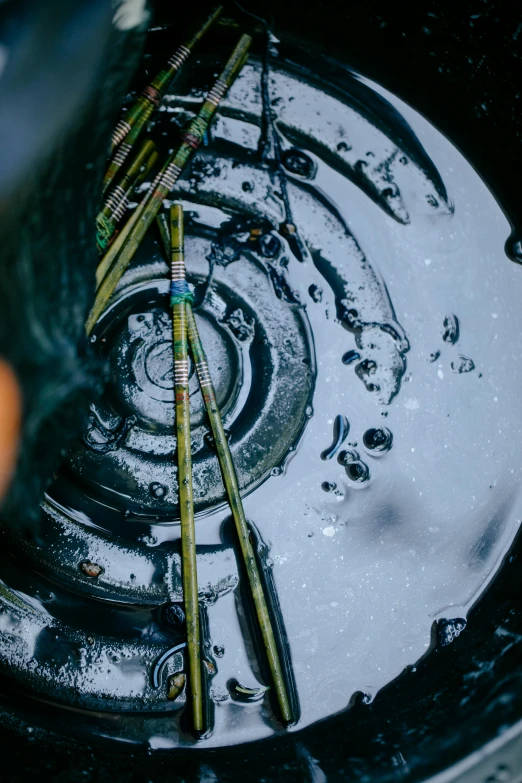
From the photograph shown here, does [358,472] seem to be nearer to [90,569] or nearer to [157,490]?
[157,490]

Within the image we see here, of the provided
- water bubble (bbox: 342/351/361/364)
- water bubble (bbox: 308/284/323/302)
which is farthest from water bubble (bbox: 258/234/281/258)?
water bubble (bbox: 342/351/361/364)

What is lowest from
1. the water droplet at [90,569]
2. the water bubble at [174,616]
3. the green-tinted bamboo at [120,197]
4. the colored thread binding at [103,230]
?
the water bubble at [174,616]

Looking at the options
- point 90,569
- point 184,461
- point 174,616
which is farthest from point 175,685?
point 184,461

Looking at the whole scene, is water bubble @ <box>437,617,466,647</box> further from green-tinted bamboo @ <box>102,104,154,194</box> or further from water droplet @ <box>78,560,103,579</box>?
green-tinted bamboo @ <box>102,104,154,194</box>

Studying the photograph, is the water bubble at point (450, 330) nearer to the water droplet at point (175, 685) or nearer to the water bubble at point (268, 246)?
the water bubble at point (268, 246)

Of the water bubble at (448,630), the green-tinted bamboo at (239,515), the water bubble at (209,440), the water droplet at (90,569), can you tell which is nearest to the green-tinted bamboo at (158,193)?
the green-tinted bamboo at (239,515)

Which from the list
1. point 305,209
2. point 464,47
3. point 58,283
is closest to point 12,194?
point 58,283

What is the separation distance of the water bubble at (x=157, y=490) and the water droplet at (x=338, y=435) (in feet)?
0.83

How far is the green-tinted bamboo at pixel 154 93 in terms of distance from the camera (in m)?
0.96

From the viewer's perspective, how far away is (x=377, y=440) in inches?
38.8

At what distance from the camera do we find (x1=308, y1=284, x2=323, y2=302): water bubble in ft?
3.38

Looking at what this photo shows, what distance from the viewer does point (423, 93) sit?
1081mm

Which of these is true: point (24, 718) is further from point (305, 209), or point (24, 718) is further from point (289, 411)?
point (305, 209)

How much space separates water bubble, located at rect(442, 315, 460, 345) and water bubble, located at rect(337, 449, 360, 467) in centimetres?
25
